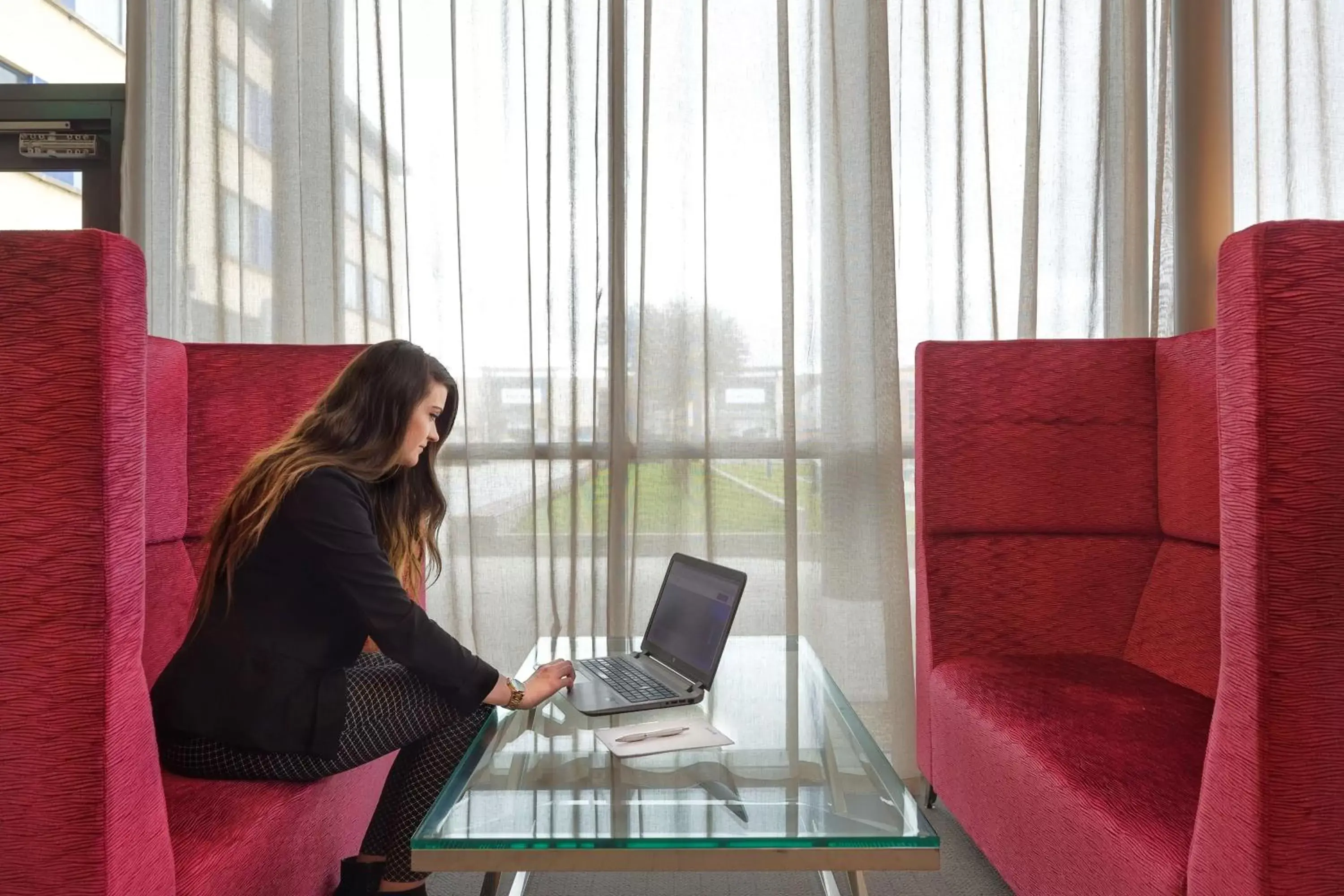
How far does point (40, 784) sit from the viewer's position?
0.90m

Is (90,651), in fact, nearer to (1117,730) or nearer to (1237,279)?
(1237,279)

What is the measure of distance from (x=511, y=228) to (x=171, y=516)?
1278 millimetres

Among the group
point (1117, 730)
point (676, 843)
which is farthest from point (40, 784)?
point (1117, 730)

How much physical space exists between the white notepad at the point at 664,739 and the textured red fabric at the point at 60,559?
25.7 inches

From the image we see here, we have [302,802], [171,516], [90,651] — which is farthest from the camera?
[171,516]

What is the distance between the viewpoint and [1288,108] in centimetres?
259

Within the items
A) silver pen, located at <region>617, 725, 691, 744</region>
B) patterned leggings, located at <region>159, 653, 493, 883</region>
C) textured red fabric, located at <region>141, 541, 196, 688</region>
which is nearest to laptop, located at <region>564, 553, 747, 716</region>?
silver pen, located at <region>617, 725, 691, 744</region>

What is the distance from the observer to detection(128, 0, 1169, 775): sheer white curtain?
2541 millimetres

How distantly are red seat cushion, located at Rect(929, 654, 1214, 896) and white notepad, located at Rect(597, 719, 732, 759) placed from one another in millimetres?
525

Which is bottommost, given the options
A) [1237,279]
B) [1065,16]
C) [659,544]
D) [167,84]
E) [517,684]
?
[517,684]

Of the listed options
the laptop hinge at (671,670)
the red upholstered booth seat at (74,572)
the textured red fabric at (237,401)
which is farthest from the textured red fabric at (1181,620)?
the textured red fabric at (237,401)

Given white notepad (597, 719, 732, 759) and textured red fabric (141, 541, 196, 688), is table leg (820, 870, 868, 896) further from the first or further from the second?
textured red fabric (141, 541, 196, 688)

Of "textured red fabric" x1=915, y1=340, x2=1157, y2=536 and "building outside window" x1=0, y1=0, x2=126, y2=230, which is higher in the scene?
"building outside window" x1=0, y1=0, x2=126, y2=230

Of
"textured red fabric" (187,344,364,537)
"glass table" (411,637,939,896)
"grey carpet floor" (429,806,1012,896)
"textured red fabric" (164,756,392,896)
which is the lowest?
"grey carpet floor" (429,806,1012,896)
